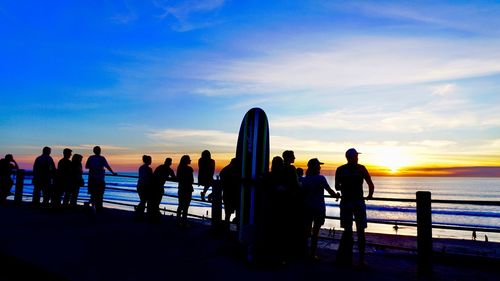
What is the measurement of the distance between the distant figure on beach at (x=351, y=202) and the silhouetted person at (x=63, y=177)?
25.6 feet

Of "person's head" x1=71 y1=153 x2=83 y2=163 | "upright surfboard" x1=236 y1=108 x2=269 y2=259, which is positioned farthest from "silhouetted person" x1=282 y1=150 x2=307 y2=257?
"person's head" x1=71 y1=153 x2=83 y2=163

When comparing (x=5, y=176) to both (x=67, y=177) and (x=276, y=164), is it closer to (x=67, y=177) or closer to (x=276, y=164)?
(x=67, y=177)

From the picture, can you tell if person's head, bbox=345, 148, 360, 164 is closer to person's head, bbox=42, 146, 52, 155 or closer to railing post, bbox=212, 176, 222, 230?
railing post, bbox=212, 176, 222, 230

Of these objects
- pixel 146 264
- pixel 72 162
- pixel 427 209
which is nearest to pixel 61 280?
pixel 146 264

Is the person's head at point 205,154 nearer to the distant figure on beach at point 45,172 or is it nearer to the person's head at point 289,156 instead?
the person's head at point 289,156

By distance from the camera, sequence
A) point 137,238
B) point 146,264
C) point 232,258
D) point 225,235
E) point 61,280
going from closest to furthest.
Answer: point 61,280
point 146,264
point 232,258
point 137,238
point 225,235

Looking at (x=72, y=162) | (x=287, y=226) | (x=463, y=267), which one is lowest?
(x=463, y=267)

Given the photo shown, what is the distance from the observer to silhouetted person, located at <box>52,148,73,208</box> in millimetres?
10172

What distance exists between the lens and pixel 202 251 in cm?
597

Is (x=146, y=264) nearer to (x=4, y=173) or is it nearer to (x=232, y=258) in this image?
(x=232, y=258)

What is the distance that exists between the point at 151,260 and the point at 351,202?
10.2 ft

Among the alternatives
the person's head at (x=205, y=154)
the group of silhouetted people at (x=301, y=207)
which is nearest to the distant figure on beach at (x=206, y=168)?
the person's head at (x=205, y=154)

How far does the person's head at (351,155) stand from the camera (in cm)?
562

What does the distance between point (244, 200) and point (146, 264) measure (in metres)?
1.64
